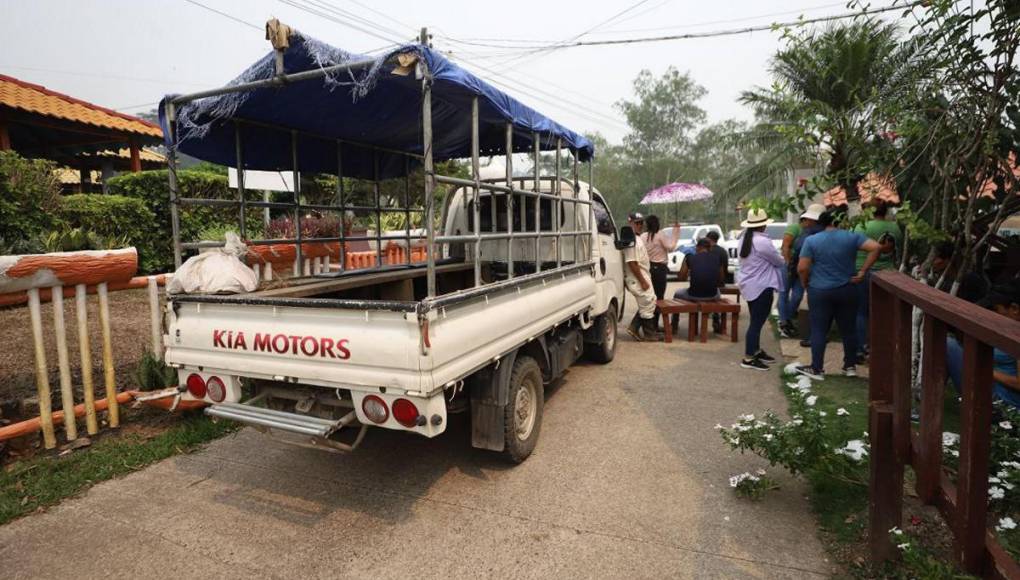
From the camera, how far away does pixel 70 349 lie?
19.5ft

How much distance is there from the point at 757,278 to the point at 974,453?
4638 mm

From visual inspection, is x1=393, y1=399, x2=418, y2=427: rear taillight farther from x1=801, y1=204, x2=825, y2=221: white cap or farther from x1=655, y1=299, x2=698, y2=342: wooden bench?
x1=655, y1=299, x2=698, y2=342: wooden bench

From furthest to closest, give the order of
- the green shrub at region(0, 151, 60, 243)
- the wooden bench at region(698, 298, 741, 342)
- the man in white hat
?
the man in white hat
the wooden bench at region(698, 298, 741, 342)
the green shrub at region(0, 151, 60, 243)

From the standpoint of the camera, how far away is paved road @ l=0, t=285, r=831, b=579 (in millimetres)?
2738

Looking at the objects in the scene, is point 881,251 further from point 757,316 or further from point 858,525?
point 858,525

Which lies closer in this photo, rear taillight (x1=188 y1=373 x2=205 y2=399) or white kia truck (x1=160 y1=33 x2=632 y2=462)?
white kia truck (x1=160 y1=33 x2=632 y2=462)

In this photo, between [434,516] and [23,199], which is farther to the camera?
[23,199]

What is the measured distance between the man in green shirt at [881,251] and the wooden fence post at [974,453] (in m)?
4.84

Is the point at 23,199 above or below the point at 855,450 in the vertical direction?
above

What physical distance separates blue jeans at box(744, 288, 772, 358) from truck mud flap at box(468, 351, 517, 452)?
12.4 feet

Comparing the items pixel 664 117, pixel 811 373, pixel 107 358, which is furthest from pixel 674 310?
pixel 664 117

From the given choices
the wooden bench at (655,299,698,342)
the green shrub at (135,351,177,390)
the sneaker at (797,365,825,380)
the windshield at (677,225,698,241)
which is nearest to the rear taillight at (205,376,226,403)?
the green shrub at (135,351,177,390)

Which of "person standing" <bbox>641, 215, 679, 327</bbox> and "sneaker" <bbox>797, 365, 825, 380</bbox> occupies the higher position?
"person standing" <bbox>641, 215, 679, 327</bbox>

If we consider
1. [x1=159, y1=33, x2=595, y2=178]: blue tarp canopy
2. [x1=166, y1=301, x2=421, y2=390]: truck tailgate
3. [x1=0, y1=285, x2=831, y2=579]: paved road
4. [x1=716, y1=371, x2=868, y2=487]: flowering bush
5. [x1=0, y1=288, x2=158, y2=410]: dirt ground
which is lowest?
[x1=0, y1=285, x2=831, y2=579]: paved road
